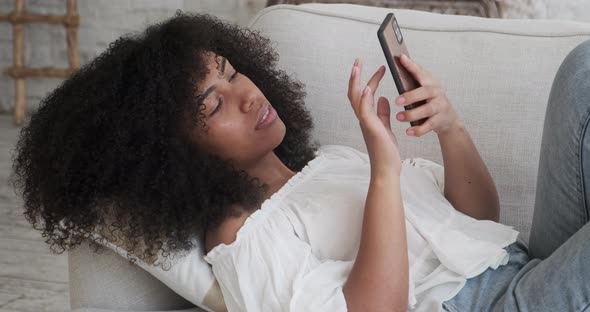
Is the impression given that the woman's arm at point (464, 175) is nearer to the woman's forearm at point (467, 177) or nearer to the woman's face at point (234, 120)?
the woman's forearm at point (467, 177)

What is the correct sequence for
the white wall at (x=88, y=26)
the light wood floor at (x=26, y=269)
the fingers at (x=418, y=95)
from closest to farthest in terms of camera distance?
1. the fingers at (x=418, y=95)
2. the light wood floor at (x=26, y=269)
3. the white wall at (x=88, y=26)

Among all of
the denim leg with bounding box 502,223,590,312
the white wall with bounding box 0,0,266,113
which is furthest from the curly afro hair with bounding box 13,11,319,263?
the white wall with bounding box 0,0,266,113

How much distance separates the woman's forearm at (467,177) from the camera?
122 cm

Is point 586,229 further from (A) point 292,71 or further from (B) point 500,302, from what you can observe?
(A) point 292,71

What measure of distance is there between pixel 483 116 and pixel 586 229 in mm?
413

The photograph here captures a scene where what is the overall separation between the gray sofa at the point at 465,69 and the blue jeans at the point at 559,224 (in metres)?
0.20

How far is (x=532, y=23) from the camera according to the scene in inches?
54.9

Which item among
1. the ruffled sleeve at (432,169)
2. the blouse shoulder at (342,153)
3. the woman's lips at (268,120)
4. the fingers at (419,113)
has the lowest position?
the ruffled sleeve at (432,169)

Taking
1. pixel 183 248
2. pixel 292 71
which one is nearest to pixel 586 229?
pixel 183 248

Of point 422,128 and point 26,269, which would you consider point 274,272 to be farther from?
point 26,269

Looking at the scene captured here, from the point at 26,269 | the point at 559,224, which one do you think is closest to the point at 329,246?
the point at 559,224

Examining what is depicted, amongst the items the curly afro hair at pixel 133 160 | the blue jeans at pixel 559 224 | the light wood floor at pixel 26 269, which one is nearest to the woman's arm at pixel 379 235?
the blue jeans at pixel 559 224

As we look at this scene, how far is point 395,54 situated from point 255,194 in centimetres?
29

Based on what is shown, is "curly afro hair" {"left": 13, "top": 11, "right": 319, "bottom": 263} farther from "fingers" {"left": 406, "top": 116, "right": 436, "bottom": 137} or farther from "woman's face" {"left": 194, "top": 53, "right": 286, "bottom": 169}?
"fingers" {"left": 406, "top": 116, "right": 436, "bottom": 137}
